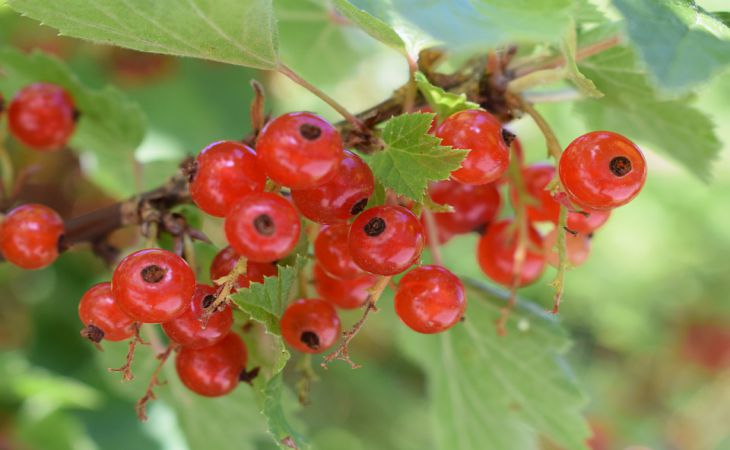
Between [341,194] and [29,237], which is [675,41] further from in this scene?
[29,237]

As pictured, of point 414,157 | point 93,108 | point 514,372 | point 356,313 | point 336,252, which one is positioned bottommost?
point 356,313

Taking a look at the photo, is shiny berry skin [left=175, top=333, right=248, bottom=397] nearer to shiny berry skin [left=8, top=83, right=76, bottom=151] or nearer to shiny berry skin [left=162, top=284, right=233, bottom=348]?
shiny berry skin [left=162, top=284, right=233, bottom=348]

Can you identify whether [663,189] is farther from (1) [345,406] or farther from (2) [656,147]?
(2) [656,147]

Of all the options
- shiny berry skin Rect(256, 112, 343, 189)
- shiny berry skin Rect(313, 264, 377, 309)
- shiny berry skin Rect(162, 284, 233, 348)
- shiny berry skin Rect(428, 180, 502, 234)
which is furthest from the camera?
shiny berry skin Rect(428, 180, 502, 234)

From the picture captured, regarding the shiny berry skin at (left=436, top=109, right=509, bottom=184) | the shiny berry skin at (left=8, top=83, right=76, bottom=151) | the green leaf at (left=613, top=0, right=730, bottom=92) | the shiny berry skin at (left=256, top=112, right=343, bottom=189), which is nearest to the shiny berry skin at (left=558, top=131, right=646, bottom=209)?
the shiny berry skin at (left=436, top=109, right=509, bottom=184)

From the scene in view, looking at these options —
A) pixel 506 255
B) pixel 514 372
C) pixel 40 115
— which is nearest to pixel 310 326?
pixel 506 255
